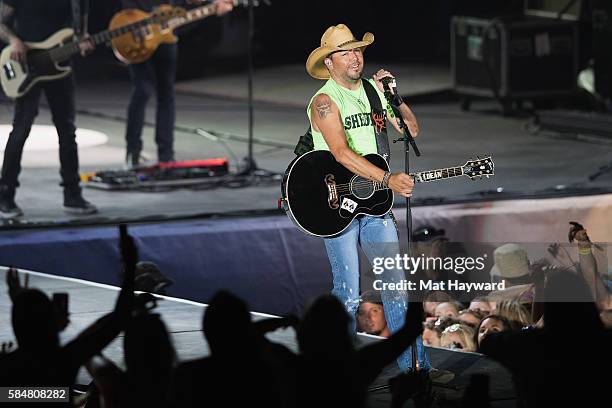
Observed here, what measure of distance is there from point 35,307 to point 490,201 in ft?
21.1

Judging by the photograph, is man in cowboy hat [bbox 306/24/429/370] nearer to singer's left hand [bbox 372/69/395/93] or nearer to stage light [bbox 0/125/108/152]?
singer's left hand [bbox 372/69/395/93]

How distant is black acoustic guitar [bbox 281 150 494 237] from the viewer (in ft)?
23.5

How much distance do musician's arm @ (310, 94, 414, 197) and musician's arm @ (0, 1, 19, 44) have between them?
11.6 feet

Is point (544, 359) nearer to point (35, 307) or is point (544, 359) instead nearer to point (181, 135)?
point (35, 307)

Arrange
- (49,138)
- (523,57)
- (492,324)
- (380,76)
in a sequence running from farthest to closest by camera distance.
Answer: (523,57) < (49,138) < (492,324) < (380,76)

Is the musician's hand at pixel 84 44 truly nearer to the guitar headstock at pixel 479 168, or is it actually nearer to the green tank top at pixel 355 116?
the green tank top at pixel 355 116

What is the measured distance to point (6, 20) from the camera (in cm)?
995

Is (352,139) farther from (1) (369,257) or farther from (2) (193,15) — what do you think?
(2) (193,15)

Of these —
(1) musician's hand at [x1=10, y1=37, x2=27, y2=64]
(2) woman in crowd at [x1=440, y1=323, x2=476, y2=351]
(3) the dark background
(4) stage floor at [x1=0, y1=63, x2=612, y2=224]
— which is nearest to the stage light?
(4) stage floor at [x1=0, y1=63, x2=612, y2=224]

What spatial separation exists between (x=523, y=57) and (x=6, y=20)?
661 cm

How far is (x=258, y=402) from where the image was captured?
435 cm

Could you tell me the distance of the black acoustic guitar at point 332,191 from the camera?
23.5ft

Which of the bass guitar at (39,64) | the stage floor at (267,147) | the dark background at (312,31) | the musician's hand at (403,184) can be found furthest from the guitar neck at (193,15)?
the dark background at (312,31)

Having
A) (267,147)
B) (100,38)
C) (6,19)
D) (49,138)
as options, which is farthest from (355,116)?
(49,138)
